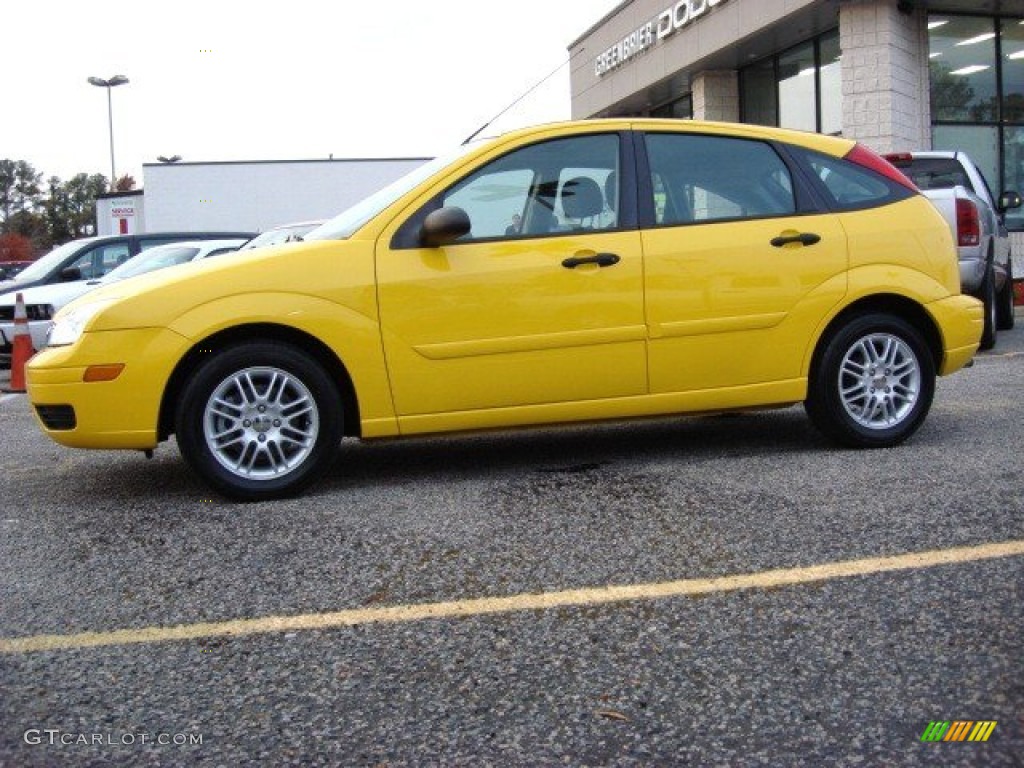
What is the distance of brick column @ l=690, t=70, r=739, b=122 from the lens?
2198 centimetres

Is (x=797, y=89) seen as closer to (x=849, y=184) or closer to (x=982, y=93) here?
(x=982, y=93)

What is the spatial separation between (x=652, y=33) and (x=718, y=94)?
5.99ft

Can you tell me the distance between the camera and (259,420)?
512 centimetres

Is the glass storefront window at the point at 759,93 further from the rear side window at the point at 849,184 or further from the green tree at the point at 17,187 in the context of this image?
the green tree at the point at 17,187

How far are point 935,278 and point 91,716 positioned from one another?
4.45 metres

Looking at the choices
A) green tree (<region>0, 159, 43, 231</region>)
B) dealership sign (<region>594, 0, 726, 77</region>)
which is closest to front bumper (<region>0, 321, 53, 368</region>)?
dealership sign (<region>594, 0, 726, 77</region>)

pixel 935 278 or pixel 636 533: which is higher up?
pixel 935 278

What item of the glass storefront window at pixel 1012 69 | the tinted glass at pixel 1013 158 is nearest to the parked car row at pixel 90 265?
the tinted glass at pixel 1013 158

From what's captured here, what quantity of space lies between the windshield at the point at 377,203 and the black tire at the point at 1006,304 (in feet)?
27.4

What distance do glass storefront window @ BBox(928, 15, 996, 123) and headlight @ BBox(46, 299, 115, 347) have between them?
15.9 meters

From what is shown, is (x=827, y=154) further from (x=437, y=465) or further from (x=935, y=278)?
(x=437, y=465)

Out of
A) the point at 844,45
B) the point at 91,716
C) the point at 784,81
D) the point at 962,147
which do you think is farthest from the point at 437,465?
the point at 784,81

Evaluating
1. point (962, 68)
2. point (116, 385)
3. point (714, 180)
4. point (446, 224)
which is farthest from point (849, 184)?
point (962, 68)

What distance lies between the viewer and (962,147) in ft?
61.2
